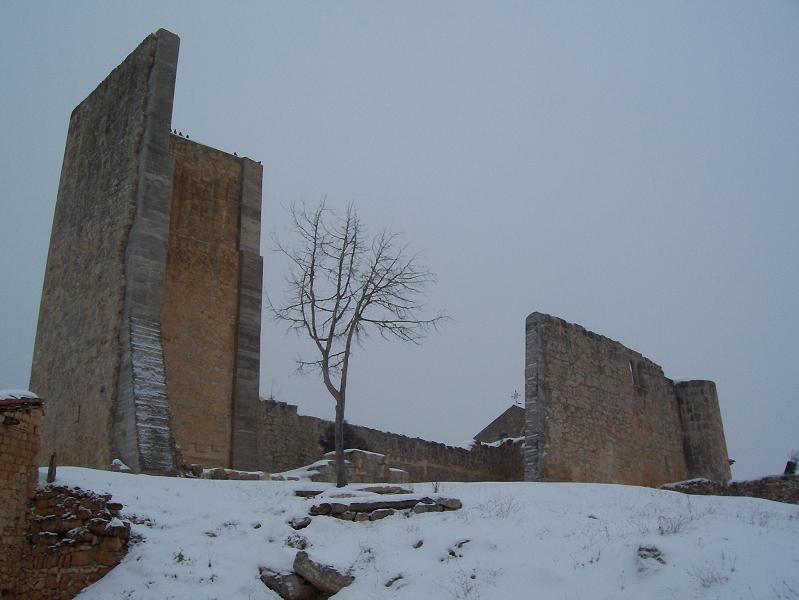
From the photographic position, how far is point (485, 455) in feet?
83.9

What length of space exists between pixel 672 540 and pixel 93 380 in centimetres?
1173

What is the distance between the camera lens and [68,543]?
31.9 feet

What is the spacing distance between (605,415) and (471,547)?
36.5 feet

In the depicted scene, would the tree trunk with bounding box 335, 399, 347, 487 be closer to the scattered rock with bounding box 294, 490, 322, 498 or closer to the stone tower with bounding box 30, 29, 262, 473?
the scattered rock with bounding box 294, 490, 322, 498

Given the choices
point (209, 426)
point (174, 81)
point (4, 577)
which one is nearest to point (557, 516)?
point (4, 577)

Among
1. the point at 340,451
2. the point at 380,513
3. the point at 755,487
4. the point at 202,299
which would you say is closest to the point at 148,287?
the point at 202,299

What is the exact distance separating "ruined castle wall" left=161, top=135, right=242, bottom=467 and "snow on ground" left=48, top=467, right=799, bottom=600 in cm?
510

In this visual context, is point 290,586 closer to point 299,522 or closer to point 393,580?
point 393,580

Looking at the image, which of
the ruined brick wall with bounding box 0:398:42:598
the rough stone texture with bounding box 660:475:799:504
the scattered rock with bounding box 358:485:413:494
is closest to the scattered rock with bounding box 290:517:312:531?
the scattered rock with bounding box 358:485:413:494

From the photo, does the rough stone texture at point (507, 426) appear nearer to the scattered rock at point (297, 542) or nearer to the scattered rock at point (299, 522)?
the scattered rock at point (299, 522)

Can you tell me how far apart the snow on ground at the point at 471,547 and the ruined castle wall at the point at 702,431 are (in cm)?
1162

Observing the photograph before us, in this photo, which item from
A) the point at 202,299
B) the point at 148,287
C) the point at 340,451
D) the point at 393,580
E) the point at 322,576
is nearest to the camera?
the point at 393,580

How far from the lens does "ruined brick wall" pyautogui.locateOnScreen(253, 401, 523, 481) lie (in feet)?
69.3

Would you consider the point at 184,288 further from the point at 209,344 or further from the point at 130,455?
the point at 130,455
